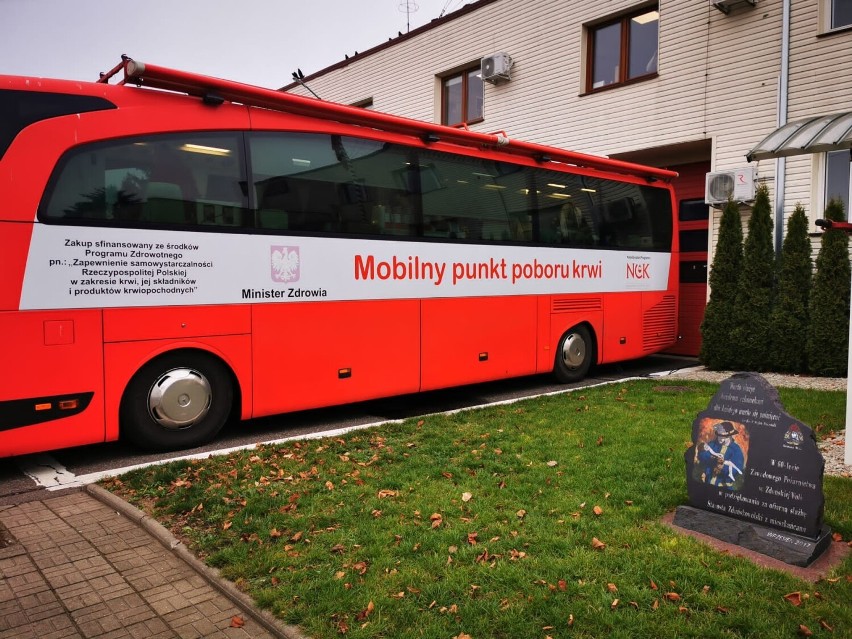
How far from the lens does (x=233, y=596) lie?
3543mm

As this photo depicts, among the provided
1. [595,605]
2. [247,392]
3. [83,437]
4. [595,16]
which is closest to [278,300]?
[247,392]

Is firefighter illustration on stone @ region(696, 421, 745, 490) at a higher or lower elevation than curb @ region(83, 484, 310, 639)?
higher

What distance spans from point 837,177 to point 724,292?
2454 millimetres

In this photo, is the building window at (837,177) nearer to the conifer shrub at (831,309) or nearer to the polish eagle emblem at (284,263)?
the conifer shrub at (831,309)

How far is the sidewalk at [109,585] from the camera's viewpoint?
10.8 feet

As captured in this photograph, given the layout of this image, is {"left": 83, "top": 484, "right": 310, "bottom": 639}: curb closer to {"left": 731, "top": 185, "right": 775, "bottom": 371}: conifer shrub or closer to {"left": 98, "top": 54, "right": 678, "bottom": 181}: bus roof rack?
{"left": 98, "top": 54, "right": 678, "bottom": 181}: bus roof rack

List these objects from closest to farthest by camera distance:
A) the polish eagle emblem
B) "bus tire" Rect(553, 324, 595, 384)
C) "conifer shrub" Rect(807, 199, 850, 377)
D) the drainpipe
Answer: the polish eagle emblem < "conifer shrub" Rect(807, 199, 850, 377) < "bus tire" Rect(553, 324, 595, 384) < the drainpipe

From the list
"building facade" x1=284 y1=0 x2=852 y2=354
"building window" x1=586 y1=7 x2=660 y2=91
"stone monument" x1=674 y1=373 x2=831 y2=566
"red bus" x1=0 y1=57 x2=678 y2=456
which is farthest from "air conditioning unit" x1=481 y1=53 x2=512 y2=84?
"stone monument" x1=674 y1=373 x2=831 y2=566

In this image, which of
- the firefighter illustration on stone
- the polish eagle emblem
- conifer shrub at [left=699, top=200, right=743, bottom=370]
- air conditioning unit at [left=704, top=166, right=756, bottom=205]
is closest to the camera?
the firefighter illustration on stone

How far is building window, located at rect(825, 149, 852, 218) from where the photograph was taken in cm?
1073

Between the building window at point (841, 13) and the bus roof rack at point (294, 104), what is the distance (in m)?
5.14

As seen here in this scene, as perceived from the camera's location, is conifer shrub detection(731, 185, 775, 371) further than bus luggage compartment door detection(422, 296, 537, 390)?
Yes

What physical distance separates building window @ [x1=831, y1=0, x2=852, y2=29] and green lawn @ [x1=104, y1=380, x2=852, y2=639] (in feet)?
26.7

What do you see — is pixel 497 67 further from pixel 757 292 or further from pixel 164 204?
pixel 164 204
